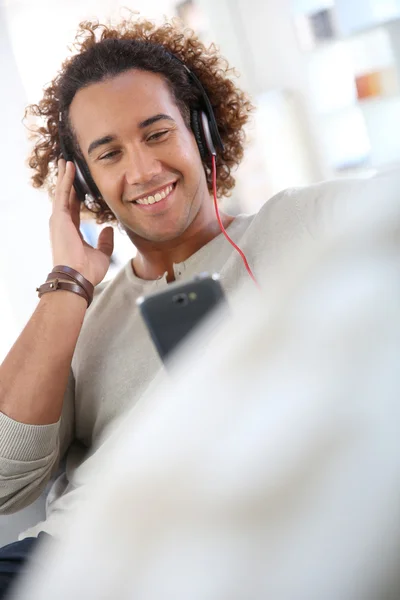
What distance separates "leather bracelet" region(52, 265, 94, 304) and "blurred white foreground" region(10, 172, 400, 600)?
39.2 inches

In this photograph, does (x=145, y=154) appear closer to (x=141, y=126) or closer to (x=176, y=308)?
(x=141, y=126)

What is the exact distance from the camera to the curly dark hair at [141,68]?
1.33 metres

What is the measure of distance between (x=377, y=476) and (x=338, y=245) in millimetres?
74

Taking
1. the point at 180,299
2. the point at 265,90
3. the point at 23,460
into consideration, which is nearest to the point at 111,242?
the point at 23,460

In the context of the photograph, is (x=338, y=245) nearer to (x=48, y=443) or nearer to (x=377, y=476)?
(x=377, y=476)

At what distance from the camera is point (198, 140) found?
1361 mm

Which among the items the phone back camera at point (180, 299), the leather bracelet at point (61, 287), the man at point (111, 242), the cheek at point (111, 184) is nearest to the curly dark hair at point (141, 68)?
the man at point (111, 242)

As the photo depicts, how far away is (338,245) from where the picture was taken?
0.23m

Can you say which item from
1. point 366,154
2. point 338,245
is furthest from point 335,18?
point 338,245

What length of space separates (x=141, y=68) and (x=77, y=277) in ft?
1.38

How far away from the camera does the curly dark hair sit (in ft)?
4.36

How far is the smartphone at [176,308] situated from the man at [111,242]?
51 cm

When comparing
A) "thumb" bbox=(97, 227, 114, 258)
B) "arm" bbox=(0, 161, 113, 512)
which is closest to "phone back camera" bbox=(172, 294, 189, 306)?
"arm" bbox=(0, 161, 113, 512)

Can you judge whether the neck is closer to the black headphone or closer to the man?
the man
